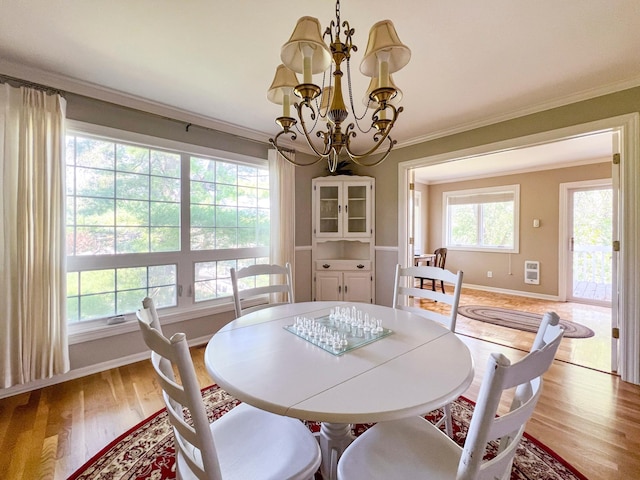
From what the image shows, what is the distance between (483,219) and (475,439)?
238 inches

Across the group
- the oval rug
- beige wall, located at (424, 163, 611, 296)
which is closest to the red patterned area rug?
the oval rug

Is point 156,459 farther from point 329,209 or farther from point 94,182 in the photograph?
point 329,209

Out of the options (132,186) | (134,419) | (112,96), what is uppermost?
(112,96)

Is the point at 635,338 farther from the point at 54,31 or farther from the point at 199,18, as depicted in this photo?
the point at 54,31

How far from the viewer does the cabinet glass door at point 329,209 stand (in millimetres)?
3785

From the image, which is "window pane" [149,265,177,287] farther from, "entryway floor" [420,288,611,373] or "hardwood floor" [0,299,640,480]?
"entryway floor" [420,288,611,373]

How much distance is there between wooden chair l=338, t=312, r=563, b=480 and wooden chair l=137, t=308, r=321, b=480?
18cm

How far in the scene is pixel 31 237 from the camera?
A: 6.47 ft

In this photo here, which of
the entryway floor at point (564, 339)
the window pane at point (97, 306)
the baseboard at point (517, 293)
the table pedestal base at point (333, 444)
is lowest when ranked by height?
the entryway floor at point (564, 339)

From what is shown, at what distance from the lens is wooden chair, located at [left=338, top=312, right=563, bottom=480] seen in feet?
1.91

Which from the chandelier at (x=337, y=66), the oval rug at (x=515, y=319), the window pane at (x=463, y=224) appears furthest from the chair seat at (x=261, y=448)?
the window pane at (x=463, y=224)

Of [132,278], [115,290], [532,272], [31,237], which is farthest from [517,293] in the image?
[31,237]

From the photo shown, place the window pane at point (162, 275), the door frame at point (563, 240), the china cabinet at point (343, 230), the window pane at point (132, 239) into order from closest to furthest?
the window pane at point (132, 239)
the window pane at point (162, 275)
the china cabinet at point (343, 230)
the door frame at point (563, 240)

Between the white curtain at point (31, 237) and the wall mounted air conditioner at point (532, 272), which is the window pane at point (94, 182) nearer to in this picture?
the white curtain at point (31, 237)
